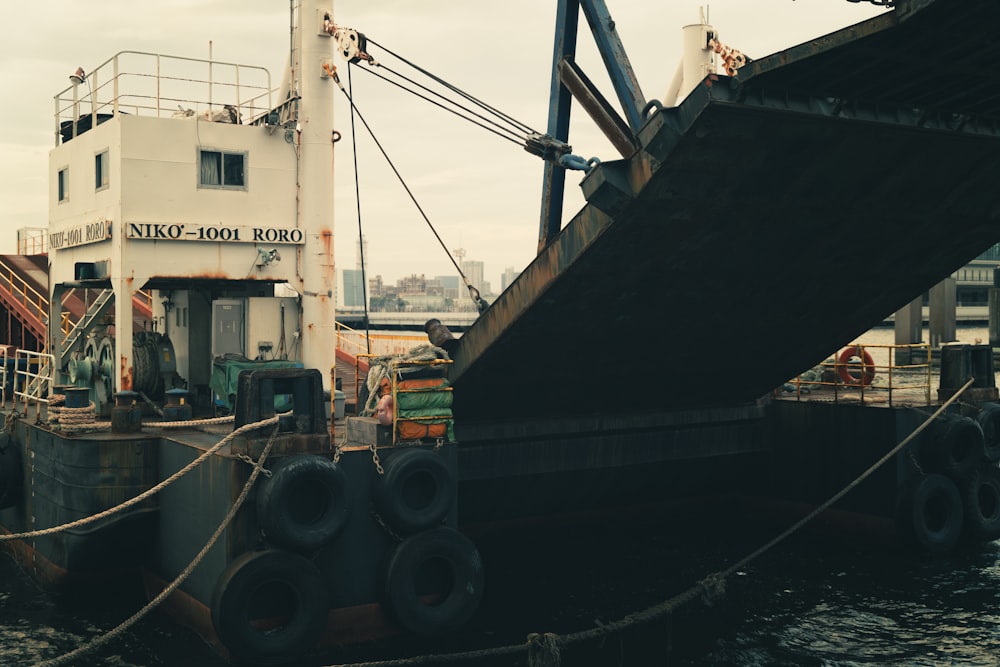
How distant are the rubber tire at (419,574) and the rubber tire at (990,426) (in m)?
15.0

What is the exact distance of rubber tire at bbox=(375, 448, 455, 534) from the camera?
17625 millimetres

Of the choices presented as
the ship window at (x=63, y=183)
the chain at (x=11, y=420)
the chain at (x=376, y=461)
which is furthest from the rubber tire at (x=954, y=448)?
the ship window at (x=63, y=183)

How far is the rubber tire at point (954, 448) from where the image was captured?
24.8 metres

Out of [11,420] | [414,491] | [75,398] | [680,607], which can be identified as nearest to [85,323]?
[11,420]

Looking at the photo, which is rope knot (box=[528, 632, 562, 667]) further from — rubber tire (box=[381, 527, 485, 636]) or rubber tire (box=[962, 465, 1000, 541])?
rubber tire (box=[962, 465, 1000, 541])

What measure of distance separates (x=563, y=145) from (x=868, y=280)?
Result: 760 cm

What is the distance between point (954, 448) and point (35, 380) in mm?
24256

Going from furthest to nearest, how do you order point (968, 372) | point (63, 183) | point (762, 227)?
point (63, 183), point (968, 372), point (762, 227)

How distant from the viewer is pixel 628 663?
668 inches

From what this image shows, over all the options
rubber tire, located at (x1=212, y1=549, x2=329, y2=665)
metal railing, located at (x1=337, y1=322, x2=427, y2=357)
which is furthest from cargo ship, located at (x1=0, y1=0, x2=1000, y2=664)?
metal railing, located at (x1=337, y1=322, x2=427, y2=357)

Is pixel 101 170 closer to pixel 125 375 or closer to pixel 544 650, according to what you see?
pixel 125 375

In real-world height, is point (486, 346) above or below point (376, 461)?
above

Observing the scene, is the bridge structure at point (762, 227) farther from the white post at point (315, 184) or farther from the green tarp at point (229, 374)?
the white post at point (315, 184)

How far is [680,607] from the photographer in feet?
65.0
